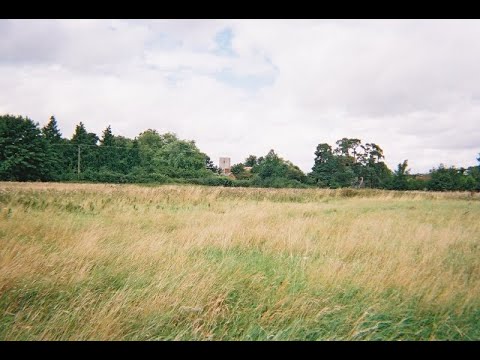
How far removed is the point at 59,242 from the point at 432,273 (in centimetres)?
652

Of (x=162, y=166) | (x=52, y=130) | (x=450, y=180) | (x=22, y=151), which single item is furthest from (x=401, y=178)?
(x=52, y=130)

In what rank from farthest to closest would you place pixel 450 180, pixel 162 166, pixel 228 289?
pixel 162 166
pixel 450 180
pixel 228 289

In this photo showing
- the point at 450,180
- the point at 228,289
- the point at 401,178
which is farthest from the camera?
the point at 401,178

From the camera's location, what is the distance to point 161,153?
67438mm

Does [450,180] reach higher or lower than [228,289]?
higher

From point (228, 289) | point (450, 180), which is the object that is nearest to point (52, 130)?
point (228, 289)

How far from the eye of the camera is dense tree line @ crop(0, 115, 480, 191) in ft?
136

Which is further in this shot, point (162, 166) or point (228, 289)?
point (162, 166)

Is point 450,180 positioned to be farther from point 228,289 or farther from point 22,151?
point 22,151

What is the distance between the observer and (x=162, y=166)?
59500 mm

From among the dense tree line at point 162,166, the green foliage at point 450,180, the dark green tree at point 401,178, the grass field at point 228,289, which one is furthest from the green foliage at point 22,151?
the green foliage at point 450,180

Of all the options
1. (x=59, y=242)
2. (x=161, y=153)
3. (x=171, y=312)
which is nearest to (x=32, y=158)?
(x=161, y=153)

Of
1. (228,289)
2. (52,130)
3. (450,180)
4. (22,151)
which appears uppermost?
(52,130)
